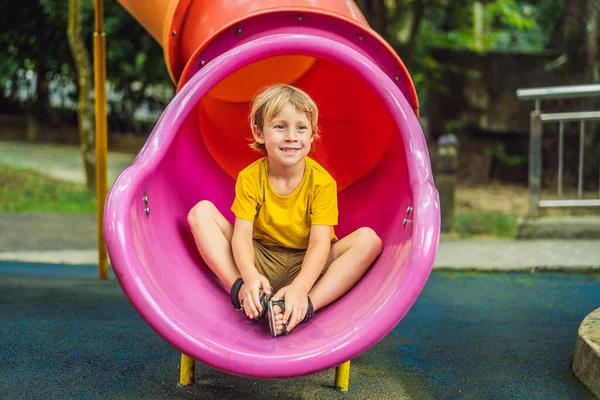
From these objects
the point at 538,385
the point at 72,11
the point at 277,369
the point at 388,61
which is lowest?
the point at 538,385

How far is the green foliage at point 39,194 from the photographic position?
769 cm

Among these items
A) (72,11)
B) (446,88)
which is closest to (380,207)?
Answer: (72,11)

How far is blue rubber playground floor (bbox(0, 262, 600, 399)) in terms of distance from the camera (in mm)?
2500

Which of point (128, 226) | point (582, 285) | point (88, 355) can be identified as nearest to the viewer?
point (128, 226)

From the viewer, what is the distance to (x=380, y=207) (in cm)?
306

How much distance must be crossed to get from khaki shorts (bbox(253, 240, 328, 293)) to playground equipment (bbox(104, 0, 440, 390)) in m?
0.18

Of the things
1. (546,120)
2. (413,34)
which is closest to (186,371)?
(546,120)

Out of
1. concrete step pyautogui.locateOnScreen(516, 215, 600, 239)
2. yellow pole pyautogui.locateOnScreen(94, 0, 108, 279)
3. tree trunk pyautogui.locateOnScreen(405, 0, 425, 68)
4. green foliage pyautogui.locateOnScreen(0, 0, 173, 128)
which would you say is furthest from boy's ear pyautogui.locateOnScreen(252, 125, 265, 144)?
green foliage pyautogui.locateOnScreen(0, 0, 173, 128)

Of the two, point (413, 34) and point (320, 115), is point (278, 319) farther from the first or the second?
point (413, 34)

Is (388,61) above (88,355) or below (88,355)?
above

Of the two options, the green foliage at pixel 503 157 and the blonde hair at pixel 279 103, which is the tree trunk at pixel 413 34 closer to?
the green foliage at pixel 503 157

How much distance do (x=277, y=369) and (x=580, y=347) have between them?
1259mm

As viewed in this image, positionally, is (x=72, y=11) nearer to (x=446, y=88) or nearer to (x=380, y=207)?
(x=380, y=207)

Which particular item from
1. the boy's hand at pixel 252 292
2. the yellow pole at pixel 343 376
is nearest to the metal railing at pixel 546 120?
the yellow pole at pixel 343 376
